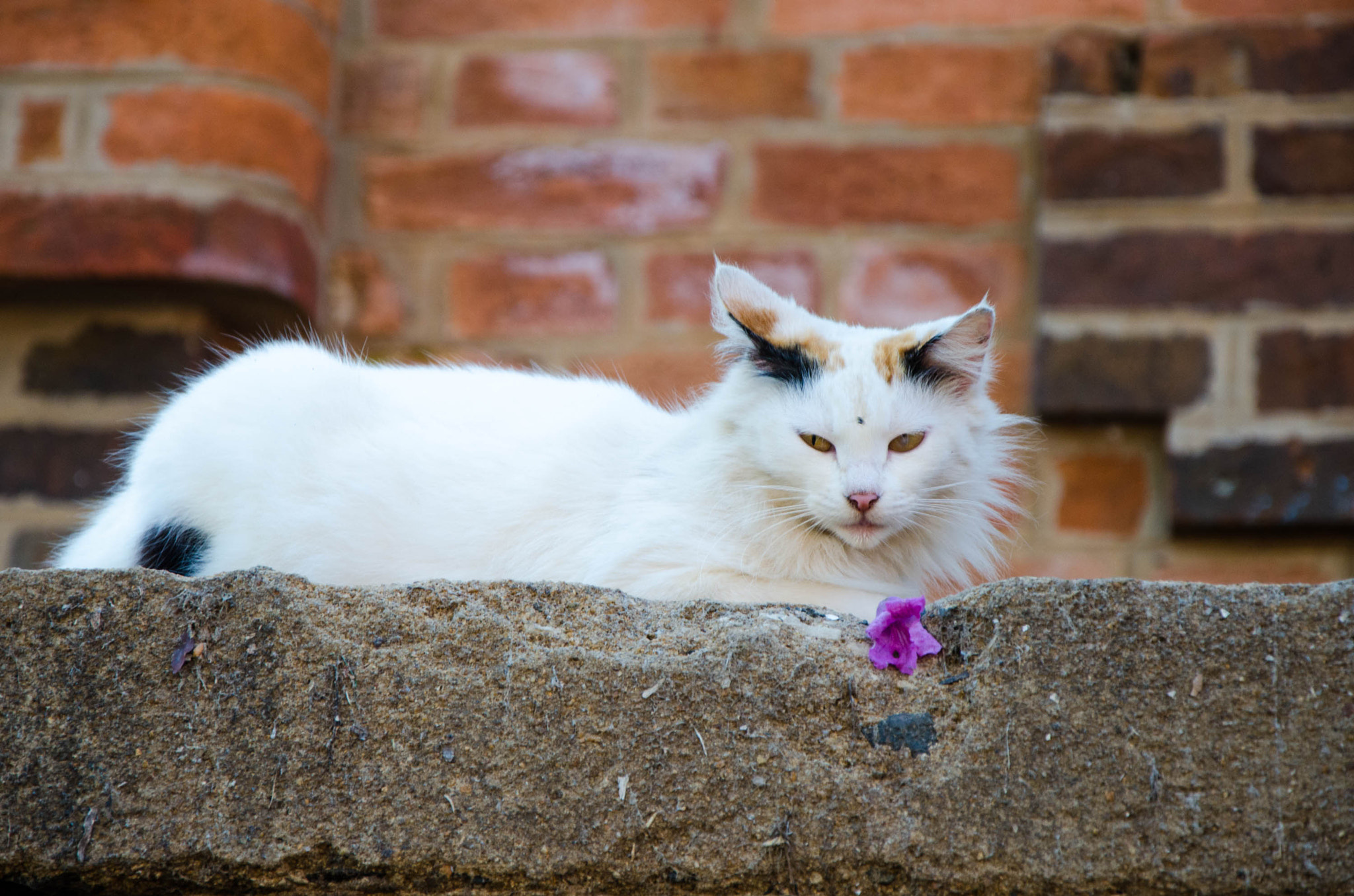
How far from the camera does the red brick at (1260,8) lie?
245 cm

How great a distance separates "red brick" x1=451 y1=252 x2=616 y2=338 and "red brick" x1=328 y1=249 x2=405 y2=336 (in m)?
0.14

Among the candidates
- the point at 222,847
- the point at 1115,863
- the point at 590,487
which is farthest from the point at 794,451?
the point at 222,847

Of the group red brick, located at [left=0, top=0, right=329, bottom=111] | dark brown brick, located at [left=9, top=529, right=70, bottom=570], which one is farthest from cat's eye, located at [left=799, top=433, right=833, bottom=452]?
dark brown brick, located at [left=9, top=529, right=70, bottom=570]

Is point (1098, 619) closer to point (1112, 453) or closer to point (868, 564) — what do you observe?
point (868, 564)

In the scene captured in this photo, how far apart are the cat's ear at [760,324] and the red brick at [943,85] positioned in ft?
2.63

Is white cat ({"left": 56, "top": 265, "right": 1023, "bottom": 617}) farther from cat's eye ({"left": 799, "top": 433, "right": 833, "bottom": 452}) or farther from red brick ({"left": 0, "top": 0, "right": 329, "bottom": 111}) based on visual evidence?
red brick ({"left": 0, "top": 0, "right": 329, "bottom": 111})

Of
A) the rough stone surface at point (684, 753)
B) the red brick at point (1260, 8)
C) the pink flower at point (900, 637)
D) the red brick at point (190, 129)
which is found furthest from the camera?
the red brick at point (1260, 8)

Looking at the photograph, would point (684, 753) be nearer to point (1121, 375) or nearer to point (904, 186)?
point (1121, 375)

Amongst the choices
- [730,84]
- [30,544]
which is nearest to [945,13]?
[730,84]

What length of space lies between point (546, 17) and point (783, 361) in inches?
46.9

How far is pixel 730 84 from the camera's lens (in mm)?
2598

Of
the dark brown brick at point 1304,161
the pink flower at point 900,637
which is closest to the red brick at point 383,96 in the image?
the dark brown brick at point 1304,161

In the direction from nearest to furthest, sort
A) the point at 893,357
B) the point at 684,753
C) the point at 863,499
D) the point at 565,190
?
the point at 684,753, the point at 863,499, the point at 893,357, the point at 565,190

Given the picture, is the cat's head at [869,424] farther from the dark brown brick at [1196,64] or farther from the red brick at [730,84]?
the dark brown brick at [1196,64]
